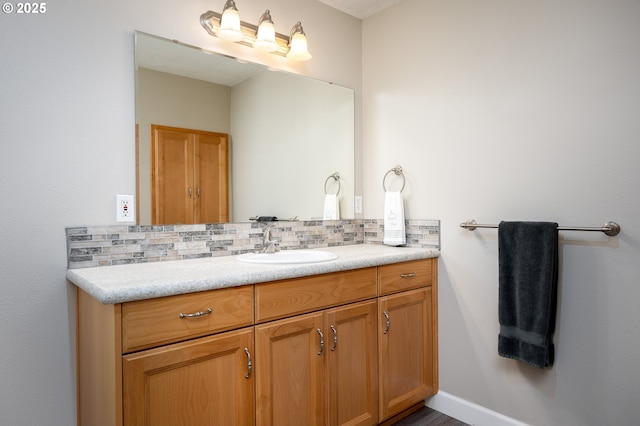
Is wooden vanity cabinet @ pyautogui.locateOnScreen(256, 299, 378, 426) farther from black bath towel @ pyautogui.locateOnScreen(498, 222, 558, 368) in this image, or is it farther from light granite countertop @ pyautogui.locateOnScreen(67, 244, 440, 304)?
black bath towel @ pyautogui.locateOnScreen(498, 222, 558, 368)

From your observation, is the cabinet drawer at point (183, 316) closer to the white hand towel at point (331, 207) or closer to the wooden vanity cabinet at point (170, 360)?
the wooden vanity cabinet at point (170, 360)

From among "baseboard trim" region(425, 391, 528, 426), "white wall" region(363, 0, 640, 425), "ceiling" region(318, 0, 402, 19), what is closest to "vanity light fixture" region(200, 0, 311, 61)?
"ceiling" region(318, 0, 402, 19)

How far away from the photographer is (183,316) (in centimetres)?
123

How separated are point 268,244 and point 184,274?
0.66 metres

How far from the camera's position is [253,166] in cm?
204

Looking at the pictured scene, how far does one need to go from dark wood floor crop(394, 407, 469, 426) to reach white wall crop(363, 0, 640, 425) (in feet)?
0.46

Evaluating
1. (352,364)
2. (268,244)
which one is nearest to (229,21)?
(268,244)

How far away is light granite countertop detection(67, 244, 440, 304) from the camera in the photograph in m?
1.14

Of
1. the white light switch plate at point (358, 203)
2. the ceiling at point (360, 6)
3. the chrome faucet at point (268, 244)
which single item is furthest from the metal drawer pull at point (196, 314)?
the ceiling at point (360, 6)

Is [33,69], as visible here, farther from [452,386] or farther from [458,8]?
[452,386]

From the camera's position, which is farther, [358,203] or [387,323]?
[358,203]

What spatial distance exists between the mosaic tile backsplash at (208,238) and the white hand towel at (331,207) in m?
0.03

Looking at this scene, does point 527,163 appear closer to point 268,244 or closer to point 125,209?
point 268,244

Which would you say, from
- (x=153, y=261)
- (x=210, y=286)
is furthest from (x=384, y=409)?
(x=153, y=261)
